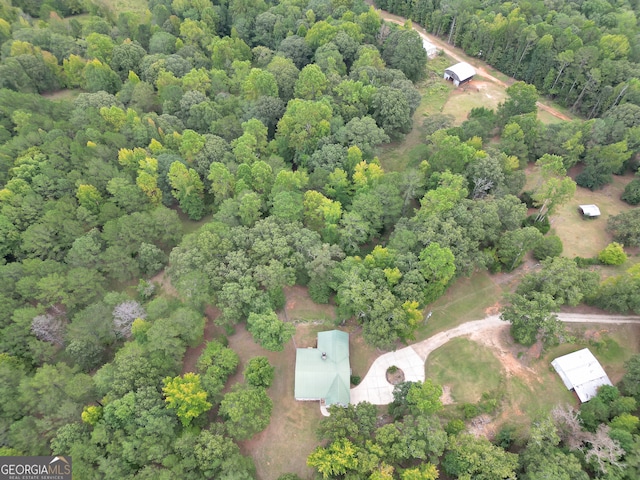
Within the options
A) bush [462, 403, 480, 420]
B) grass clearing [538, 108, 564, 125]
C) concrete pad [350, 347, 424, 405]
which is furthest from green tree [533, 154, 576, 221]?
bush [462, 403, 480, 420]

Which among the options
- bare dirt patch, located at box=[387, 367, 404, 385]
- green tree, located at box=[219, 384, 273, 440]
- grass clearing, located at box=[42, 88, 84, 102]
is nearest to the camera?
green tree, located at box=[219, 384, 273, 440]

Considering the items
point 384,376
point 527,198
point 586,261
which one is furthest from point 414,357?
point 527,198

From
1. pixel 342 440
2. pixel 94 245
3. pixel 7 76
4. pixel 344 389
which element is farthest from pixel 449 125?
pixel 7 76

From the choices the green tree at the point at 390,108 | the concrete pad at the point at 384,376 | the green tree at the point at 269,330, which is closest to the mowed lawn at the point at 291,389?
the concrete pad at the point at 384,376

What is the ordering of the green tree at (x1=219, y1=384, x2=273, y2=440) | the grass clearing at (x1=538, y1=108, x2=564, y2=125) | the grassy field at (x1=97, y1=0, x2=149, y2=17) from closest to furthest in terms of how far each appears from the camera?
the green tree at (x1=219, y1=384, x2=273, y2=440)
the grass clearing at (x1=538, y1=108, x2=564, y2=125)
the grassy field at (x1=97, y1=0, x2=149, y2=17)

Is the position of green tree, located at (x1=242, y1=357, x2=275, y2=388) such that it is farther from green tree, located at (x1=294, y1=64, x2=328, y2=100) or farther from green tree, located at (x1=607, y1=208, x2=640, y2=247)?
green tree, located at (x1=607, y1=208, x2=640, y2=247)

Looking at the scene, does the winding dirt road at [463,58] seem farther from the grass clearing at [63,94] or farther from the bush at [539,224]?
the grass clearing at [63,94]

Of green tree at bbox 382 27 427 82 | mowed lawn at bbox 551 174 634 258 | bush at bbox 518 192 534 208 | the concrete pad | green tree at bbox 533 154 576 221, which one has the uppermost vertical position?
green tree at bbox 382 27 427 82
